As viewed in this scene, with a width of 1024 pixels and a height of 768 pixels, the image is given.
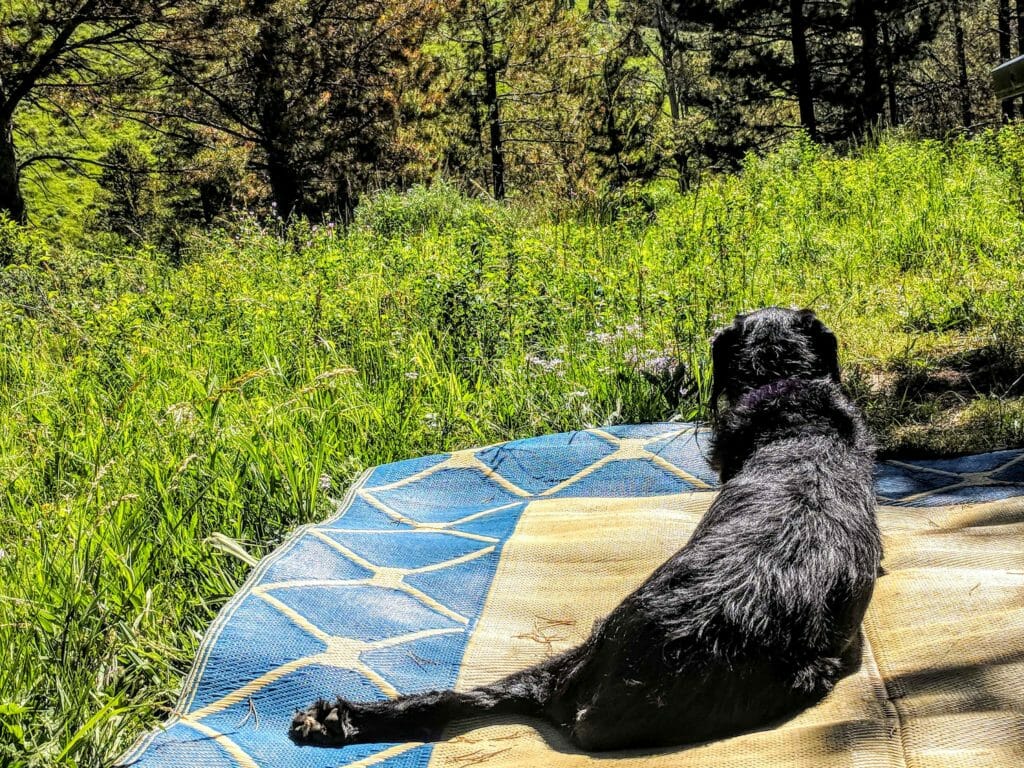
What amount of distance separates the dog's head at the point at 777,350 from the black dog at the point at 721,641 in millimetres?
659

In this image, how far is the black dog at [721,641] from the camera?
2.00 m

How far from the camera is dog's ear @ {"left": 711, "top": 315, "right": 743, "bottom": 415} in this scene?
3596 mm

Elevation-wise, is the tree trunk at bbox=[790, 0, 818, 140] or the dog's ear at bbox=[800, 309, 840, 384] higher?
the tree trunk at bbox=[790, 0, 818, 140]

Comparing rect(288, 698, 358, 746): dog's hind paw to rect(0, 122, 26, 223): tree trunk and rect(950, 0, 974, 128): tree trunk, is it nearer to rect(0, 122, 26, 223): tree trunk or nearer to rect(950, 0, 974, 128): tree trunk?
rect(0, 122, 26, 223): tree trunk

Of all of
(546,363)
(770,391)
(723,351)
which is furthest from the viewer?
(546,363)

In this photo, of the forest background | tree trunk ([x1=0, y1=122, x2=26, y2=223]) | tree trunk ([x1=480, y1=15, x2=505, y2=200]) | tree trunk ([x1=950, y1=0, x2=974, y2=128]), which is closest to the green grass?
the forest background

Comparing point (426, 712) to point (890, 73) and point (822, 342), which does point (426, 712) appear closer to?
point (822, 342)

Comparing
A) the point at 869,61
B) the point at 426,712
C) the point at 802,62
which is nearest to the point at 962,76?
the point at 869,61

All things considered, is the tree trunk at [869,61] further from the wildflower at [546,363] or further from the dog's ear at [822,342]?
the dog's ear at [822,342]

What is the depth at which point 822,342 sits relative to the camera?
3.49 m

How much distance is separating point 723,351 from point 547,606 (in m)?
1.39

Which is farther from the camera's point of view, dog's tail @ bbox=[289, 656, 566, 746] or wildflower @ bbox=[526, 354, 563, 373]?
Result: wildflower @ bbox=[526, 354, 563, 373]

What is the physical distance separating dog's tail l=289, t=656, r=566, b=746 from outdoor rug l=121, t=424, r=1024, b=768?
0.04 metres

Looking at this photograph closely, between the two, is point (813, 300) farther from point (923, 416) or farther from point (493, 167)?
point (493, 167)
